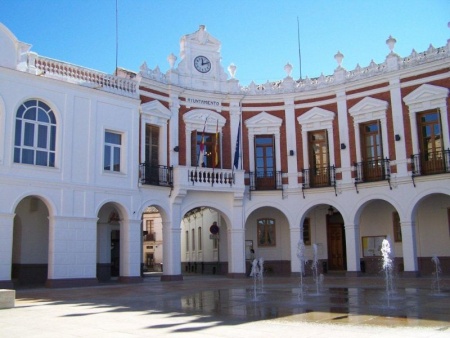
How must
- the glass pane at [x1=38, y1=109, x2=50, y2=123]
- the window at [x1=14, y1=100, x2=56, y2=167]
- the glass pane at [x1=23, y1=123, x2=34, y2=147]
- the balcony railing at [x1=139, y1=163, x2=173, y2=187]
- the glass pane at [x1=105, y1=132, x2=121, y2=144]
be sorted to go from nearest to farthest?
the window at [x1=14, y1=100, x2=56, y2=167] < the glass pane at [x1=23, y1=123, x2=34, y2=147] < the glass pane at [x1=38, y1=109, x2=50, y2=123] < the glass pane at [x1=105, y1=132, x2=121, y2=144] < the balcony railing at [x1=139, y1=163, x2=173, y2=187]

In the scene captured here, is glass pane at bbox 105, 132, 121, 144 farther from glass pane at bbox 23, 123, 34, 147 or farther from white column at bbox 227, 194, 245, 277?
white column at bbox 227, 194, 245, 277

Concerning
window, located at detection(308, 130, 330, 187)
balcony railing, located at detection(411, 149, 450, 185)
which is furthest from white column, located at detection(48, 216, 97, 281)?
balcony railing, located at detection(411, 149, 450, 185)

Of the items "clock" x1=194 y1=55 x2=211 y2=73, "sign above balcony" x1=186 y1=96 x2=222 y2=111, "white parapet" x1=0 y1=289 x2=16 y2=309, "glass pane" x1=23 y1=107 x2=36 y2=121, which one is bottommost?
"white parapet" x1=0 y1=289 x2=16 y2=309

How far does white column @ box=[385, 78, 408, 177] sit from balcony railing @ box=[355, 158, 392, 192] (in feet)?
1.60

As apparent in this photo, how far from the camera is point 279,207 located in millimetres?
25172

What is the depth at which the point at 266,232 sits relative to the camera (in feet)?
89.1

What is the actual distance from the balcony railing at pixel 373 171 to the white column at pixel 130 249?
33.2 ft

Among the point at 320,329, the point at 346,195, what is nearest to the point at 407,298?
the point at 320,329

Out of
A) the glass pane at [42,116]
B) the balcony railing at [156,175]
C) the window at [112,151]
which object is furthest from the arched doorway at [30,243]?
the balcony railing at [156,175]

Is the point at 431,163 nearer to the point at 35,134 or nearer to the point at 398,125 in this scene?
the point at 398,125

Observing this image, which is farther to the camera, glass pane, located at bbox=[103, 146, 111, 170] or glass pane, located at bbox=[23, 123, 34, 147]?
glass pane, located at bbox=[103, 146, 111, 170]

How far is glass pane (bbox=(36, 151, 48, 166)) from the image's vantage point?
19155 mm

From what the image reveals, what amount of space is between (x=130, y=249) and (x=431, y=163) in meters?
13.1

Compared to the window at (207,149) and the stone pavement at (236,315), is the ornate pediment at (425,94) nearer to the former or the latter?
the window at (207,149)
